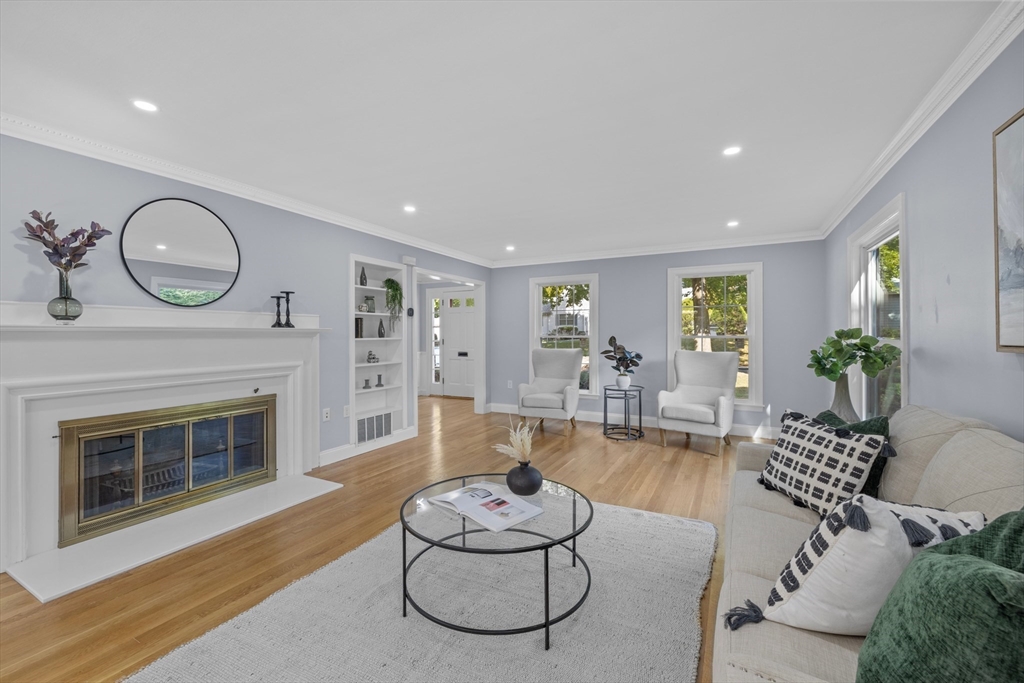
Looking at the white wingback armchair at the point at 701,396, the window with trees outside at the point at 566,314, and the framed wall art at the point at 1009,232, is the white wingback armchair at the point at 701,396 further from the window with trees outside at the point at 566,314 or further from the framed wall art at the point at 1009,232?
the framed wall art at the point at 1009,232

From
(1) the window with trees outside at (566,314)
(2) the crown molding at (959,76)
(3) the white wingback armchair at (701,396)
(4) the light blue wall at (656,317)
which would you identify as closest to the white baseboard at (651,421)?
(4) the light blue wall at (656,317)

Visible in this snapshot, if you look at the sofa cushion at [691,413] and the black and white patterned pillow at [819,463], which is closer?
the black and white patterned pillow at [819,463]

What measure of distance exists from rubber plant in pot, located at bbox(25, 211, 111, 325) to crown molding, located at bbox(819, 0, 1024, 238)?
14.2ft

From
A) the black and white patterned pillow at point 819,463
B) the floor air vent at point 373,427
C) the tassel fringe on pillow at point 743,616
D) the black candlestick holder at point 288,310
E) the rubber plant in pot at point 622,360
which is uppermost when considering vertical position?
the black candlestick holder at point 288,310

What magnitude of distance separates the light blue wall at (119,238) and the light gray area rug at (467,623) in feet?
7.15

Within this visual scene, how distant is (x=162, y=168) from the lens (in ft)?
9.82

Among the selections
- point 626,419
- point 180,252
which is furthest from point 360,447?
point 626,419

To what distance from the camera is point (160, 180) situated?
303cm

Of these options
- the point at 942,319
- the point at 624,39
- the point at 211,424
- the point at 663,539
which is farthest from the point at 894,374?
the point at 211,424

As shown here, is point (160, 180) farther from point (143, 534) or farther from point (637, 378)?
point (637, 378)

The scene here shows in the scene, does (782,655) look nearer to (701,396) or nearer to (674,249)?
(701,396)

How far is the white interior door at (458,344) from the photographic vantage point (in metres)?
8.18

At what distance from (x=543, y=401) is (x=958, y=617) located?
4763mm

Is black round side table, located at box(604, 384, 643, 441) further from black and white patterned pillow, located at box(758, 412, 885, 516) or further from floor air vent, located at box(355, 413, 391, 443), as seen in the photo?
black and white patterned pillow, located at box(758, 412, 885, 516)
